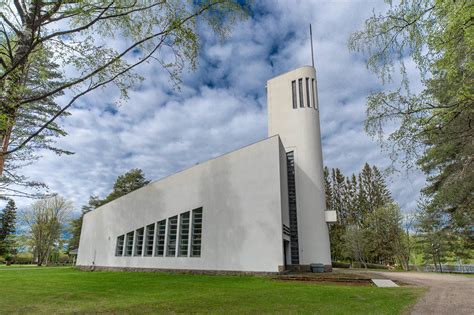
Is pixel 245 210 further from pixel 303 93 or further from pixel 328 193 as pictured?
pixel 328 193

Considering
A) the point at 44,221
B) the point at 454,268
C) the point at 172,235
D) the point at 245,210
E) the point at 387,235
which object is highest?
the point at 44,221

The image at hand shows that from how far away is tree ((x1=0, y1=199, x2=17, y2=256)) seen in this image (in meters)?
41.7

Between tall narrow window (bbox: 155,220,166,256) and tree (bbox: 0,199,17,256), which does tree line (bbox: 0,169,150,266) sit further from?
tall narrow window (bbox: 155,220,166,256)

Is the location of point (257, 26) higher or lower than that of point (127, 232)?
higher

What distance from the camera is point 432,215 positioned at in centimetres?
2262

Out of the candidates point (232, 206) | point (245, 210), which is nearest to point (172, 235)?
point (232, 206)

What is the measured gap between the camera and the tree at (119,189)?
44.5 m

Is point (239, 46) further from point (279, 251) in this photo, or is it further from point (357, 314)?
point (279, 251)

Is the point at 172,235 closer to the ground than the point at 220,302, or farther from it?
farther from it

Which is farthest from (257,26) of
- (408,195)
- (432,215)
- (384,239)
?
(384,239)

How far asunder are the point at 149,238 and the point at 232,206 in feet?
25.3

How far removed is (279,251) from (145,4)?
13.1 metres

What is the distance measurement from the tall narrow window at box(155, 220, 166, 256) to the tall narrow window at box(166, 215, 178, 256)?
24.1 inches

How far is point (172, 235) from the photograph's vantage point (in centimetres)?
1917
